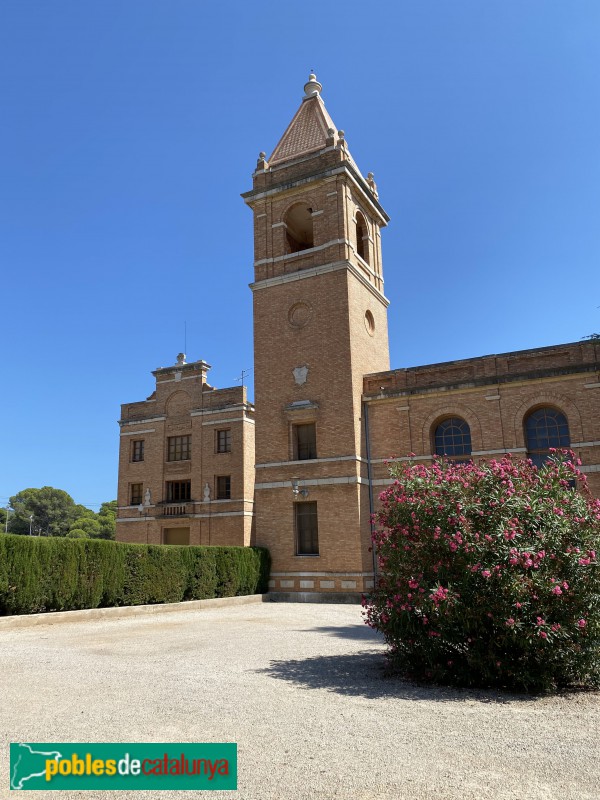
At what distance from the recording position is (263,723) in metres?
5.75

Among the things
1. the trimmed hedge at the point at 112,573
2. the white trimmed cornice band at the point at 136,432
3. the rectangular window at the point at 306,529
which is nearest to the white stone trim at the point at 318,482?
the rectangular window at the point at 306,529

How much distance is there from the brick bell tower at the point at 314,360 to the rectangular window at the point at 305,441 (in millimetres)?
41

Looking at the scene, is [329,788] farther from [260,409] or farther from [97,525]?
[97,525]

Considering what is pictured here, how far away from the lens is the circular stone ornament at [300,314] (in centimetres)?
2400

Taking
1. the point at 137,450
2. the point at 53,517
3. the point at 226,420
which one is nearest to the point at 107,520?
the point at 53,517

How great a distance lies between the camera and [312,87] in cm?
2872

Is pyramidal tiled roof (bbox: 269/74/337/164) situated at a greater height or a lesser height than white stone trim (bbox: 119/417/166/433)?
greater

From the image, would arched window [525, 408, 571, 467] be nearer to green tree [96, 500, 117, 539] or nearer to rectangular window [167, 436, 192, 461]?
rectangular window [167, 436, 192, 461]

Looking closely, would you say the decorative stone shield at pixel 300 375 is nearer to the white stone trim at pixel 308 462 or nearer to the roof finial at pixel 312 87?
the white stone trim at pixel 308 462

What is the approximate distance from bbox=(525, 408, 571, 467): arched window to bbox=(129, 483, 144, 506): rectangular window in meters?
22.5

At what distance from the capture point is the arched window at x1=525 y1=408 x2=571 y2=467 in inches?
803

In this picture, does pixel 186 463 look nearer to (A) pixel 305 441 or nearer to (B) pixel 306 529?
(A) pixel 305 441

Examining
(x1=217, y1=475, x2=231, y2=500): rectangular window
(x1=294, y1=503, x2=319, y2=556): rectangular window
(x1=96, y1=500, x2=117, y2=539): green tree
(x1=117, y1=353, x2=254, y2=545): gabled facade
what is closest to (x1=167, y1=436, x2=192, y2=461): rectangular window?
(x1=117, y1=353, x2=254, y2=545): gabled facade

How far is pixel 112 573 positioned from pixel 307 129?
66.7ft
